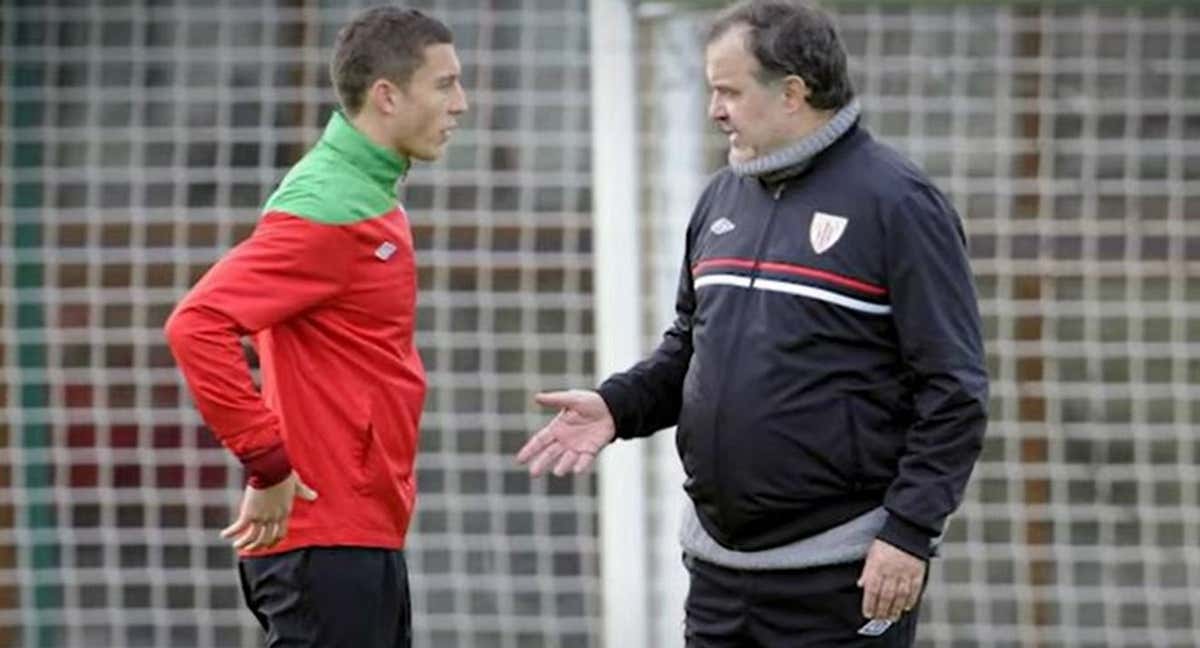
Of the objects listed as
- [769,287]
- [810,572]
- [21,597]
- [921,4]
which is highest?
[921,4]

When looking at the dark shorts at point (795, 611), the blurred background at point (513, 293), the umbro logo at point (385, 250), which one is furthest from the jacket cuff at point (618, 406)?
the blurred background at point (513, 293)

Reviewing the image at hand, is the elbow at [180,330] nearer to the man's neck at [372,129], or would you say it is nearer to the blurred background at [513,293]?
the man's neck at [372,129]

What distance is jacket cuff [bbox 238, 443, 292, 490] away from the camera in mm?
4492

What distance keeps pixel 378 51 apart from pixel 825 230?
3.12 ft

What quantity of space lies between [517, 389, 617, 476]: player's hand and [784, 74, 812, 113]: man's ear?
675mm

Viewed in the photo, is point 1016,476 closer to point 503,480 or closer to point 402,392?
point 503,480

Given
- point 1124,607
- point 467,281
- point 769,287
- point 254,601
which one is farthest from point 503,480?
point 769,287

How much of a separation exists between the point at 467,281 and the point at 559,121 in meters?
0.51

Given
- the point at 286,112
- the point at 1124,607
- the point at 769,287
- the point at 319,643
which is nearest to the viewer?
the point at 769,287

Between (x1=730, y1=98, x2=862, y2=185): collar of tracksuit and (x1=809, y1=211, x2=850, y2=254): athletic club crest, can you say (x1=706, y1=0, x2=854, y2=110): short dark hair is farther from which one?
(x1=809, y1=211, x2=850, y2=254): athletic club crest

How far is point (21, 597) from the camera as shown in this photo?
730 cm

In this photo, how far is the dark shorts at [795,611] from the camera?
14.5 feet

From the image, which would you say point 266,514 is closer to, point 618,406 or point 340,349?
point 340,349

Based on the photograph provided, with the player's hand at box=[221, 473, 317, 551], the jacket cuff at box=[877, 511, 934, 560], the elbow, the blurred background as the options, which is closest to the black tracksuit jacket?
the jacket cuff at box=[877, 511, 934, 560]
